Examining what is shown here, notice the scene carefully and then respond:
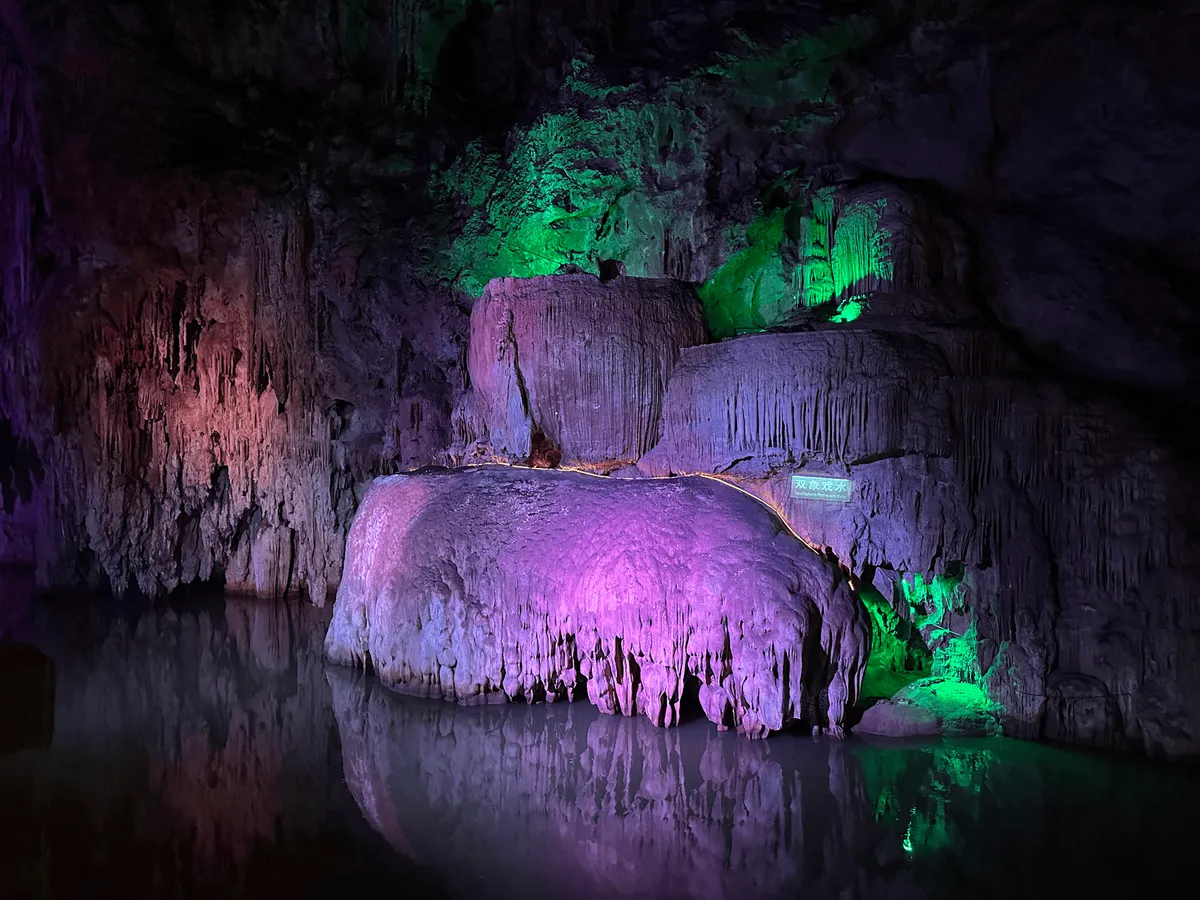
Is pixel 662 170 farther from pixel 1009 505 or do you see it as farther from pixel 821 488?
pixel 1009 505

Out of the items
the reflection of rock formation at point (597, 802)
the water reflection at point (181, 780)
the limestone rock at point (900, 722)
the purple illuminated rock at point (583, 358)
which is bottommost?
the water reflection at point (181, 780)

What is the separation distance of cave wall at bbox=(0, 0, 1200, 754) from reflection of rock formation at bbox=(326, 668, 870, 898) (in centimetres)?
204

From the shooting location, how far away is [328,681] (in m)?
7.70

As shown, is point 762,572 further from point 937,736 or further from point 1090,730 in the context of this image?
point 1090,730

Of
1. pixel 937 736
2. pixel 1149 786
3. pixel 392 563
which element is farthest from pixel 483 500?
pixel 1149 786

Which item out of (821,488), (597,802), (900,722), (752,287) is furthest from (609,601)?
(752,287)

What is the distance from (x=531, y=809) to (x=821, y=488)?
11.0 ft

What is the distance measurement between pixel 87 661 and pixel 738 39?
30.1 ft

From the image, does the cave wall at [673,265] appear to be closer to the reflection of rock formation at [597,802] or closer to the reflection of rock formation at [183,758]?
the reflection of rock formation at [597,802]

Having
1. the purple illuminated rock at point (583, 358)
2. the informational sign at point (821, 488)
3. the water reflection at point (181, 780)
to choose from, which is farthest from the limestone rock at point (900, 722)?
the water reflection at point (181, 780)

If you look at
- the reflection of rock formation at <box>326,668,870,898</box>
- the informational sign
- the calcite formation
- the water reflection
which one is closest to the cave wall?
the informational sign

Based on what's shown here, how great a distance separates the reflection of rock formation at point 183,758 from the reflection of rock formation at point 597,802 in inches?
18.1

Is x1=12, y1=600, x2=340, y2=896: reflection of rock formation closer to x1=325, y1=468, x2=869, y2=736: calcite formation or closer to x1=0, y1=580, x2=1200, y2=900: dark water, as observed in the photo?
x1=0, y1=580, x2=1200, y2=900: dark water

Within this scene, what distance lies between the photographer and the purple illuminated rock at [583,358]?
Result: 819 centimetres
